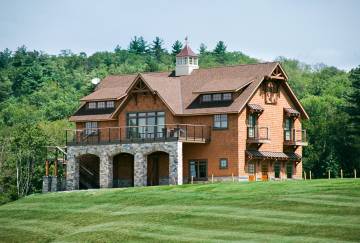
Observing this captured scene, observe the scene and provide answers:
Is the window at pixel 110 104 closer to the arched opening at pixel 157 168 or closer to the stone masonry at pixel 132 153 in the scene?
the stone masonry at pixel 132 153

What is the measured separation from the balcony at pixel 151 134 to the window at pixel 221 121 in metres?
0.66

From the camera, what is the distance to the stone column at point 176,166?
65.2 m

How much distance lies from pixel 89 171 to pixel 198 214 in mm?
21499

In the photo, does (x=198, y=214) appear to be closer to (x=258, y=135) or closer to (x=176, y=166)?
(x=176, y=166)

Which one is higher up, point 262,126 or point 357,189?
point 262,126

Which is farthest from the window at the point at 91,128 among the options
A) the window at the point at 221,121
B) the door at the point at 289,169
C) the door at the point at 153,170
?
the door at the point at 289,169

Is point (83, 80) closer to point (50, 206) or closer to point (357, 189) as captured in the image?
point (50, 206)

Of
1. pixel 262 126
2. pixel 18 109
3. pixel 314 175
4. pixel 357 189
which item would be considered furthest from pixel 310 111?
pixel 357 189

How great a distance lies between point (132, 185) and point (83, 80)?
69252 millimetres

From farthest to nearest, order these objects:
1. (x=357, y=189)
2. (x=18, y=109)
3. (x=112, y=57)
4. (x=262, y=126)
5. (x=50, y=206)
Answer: (x=112, y=57)
(x=18, y=109)
(x=262, y=126)
(x=50, y=206)
(x=357, y=189)

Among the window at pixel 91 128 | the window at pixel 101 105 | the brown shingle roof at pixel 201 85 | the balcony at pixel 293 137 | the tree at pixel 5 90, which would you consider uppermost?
the tree at pixel 5 90

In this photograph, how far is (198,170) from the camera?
67.2m

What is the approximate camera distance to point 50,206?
6147 centimetres

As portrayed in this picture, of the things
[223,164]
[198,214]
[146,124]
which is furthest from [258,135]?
[198,214]
